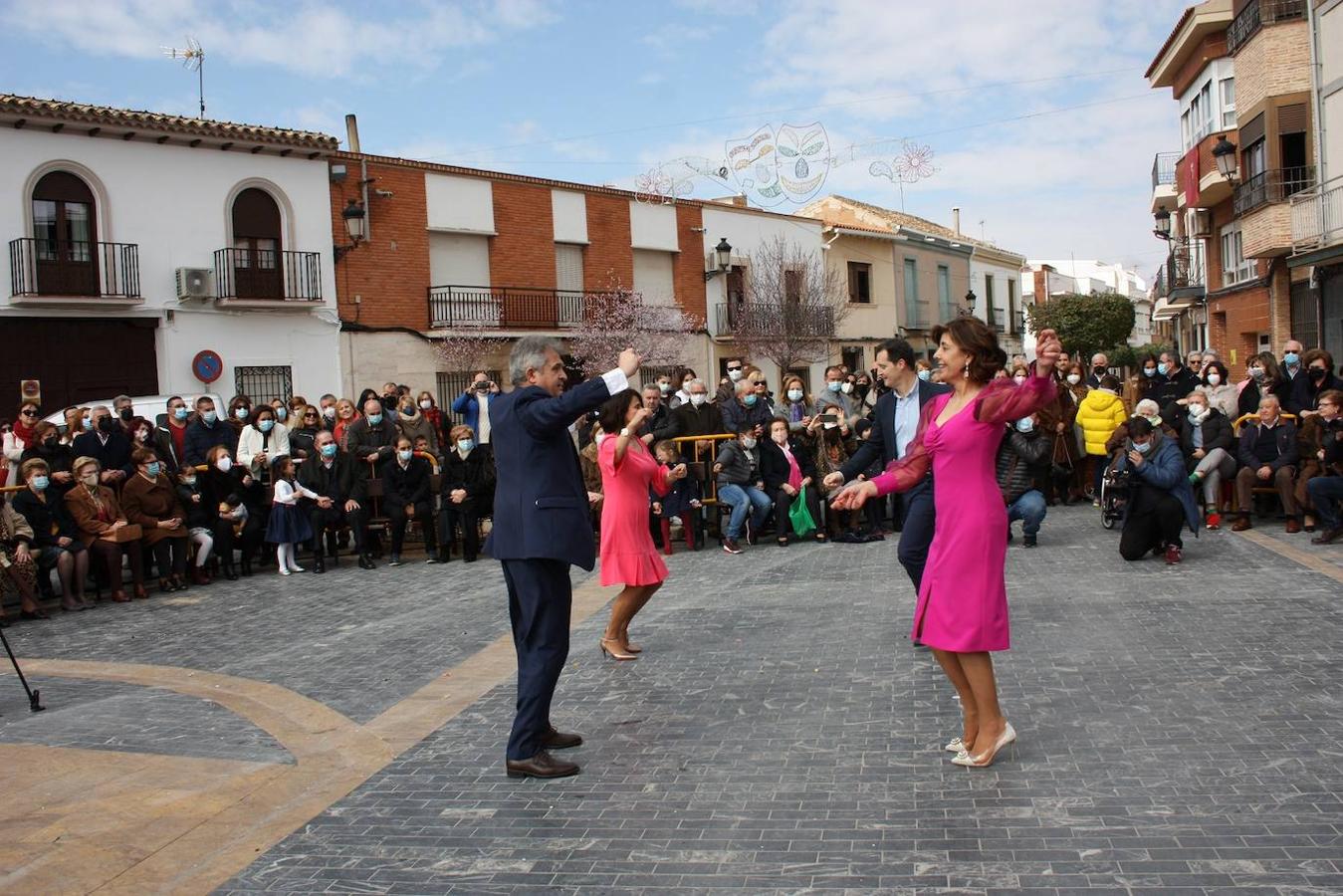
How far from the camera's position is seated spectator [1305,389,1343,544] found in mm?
11391

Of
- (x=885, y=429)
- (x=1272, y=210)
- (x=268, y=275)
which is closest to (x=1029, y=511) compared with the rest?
(x=885, y=429)

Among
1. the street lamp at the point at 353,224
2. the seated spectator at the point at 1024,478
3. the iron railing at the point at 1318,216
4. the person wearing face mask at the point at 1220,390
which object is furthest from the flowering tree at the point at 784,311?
the seated spectator at the point at 1024,478

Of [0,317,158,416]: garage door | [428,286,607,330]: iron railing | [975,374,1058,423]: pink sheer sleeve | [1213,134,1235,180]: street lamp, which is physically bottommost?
[975,374,1058,423]: pink sheer sleeve

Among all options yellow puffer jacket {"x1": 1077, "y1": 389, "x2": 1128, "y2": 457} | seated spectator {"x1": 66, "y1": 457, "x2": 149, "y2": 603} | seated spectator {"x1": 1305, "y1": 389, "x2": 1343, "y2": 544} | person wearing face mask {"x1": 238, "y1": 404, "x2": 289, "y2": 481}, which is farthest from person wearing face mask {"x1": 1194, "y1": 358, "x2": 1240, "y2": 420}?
seated spectator {"x1": 66, "y1": 457, "x2": 149, "y2": 603}

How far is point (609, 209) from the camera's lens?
103 ft

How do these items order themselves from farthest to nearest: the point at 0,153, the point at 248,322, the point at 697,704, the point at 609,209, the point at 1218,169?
the point at 609,209 < the point at 1218,169 < the point at 248,322 < the point at 0,153 < the point at 697,704

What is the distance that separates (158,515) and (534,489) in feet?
25.2

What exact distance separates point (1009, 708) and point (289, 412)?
11558 millimetres

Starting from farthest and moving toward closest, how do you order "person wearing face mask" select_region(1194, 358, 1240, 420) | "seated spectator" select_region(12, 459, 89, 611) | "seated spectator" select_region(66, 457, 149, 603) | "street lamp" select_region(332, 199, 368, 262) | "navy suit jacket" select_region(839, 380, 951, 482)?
"street lamp" select_region(332, 199, 368, 262), "person wearing face mask" select_region(1194, 358, 1240, 420), "seated spectator" select_region(66, 457, 149, 603), "seated spectator" select_region(12, 459, 89, 611), "navy suit jacket" select_region(839, 380, 951, 482)

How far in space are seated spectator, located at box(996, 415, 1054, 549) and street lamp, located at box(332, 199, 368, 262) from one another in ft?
51.6

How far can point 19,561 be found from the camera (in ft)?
33.7

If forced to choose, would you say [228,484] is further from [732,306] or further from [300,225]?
[732,306]

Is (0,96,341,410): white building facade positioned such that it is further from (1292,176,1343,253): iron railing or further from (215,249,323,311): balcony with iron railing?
(1292,176,1343,253): iron railing

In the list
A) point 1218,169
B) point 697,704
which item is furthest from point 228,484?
point 1218,169
